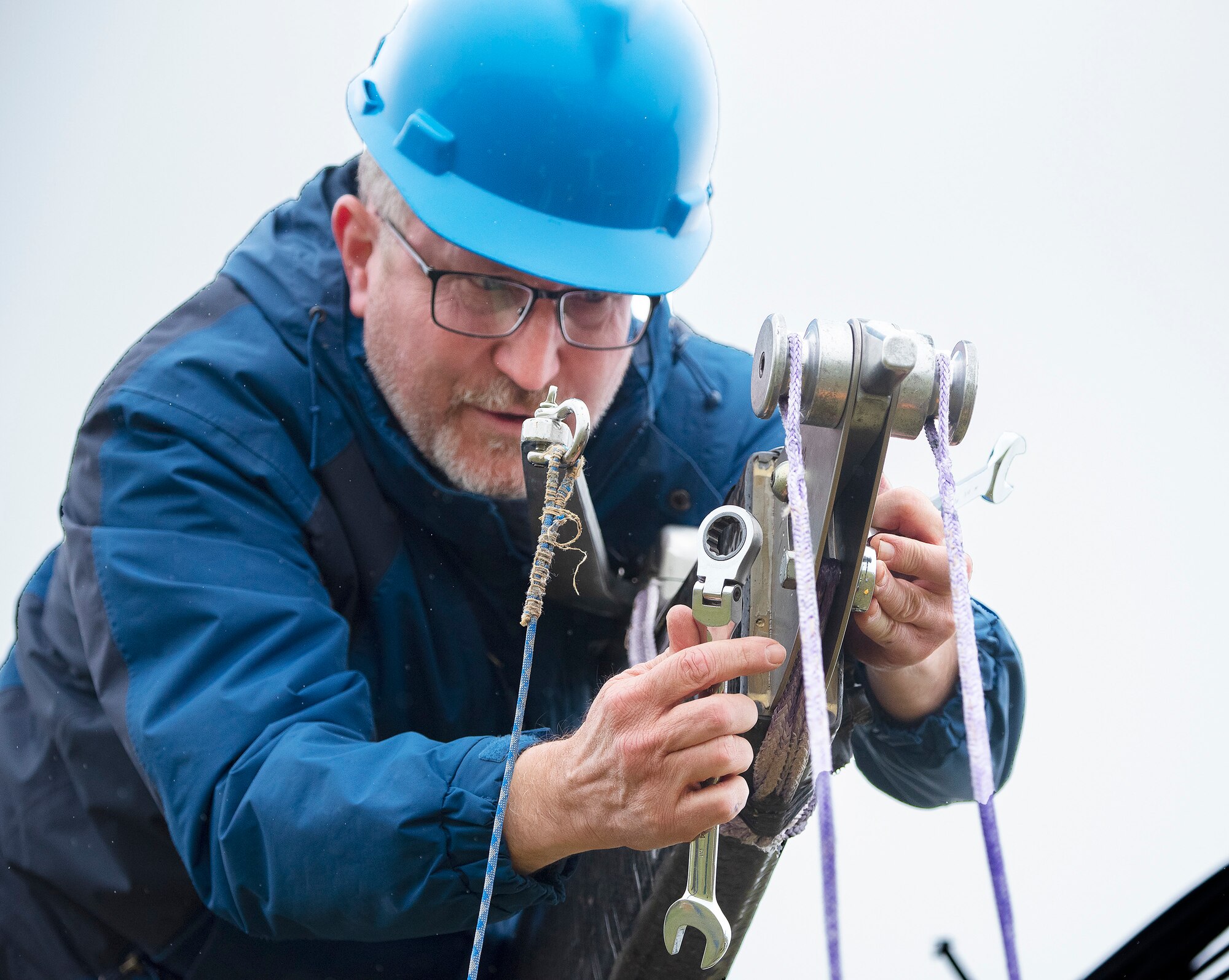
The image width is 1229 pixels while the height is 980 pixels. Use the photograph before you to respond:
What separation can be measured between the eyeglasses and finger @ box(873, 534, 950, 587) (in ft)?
1.65

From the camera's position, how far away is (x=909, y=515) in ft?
2.77

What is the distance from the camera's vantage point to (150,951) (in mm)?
1214

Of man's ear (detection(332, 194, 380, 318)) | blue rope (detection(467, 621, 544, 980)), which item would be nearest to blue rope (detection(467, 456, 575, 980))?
blue rope (detection(467, 621, 544, 980))

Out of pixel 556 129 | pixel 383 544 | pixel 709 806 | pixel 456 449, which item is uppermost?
pixel 556 129

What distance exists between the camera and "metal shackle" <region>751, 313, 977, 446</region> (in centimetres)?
59

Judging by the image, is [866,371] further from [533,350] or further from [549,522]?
[533,350]

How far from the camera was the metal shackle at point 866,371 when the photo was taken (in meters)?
0.59

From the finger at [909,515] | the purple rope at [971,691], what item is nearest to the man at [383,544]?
the finger at [909,515]

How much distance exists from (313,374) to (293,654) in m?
0.36

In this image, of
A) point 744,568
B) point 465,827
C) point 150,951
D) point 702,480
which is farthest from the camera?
point 702,480

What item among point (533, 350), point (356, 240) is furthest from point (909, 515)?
point (356, 240)

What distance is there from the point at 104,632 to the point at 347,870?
14.0 inches

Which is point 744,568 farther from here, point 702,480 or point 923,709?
point 702,480

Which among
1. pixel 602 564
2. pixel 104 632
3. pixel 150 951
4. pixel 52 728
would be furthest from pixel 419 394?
pixel 150 951
